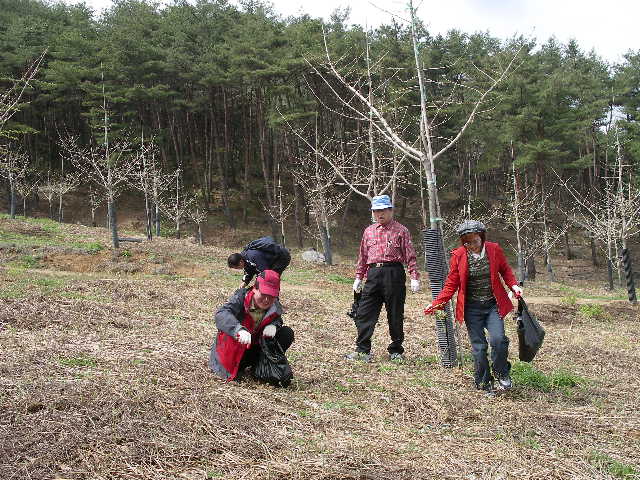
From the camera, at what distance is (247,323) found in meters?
4.64

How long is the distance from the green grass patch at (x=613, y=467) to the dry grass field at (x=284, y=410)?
0.5 inches

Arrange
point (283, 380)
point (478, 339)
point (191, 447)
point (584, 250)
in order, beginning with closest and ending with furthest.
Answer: point (191, 447)
point (283, 380)
point (478, 339)
point (584, 250)

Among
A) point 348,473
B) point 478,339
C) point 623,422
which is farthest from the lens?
point 478,339

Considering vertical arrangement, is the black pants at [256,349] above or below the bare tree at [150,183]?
below

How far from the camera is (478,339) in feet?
16.3

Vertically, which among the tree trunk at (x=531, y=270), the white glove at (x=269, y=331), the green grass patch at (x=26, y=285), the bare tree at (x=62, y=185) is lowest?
the tree trunk at (x=531, y=270)

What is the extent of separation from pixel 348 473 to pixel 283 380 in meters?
1.73

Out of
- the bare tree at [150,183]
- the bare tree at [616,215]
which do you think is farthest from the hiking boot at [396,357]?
the bare tree at [150,183]

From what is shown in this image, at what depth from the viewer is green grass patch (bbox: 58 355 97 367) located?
4.72 metres

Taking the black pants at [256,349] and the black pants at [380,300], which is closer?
the black pants at [256,349]

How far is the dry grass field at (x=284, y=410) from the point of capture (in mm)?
3000

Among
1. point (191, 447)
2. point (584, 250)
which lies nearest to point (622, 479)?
point (191, 447)

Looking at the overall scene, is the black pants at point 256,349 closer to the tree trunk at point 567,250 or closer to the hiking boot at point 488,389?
the hiking boot at point 488,389

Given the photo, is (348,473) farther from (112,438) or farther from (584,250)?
(584,250)
